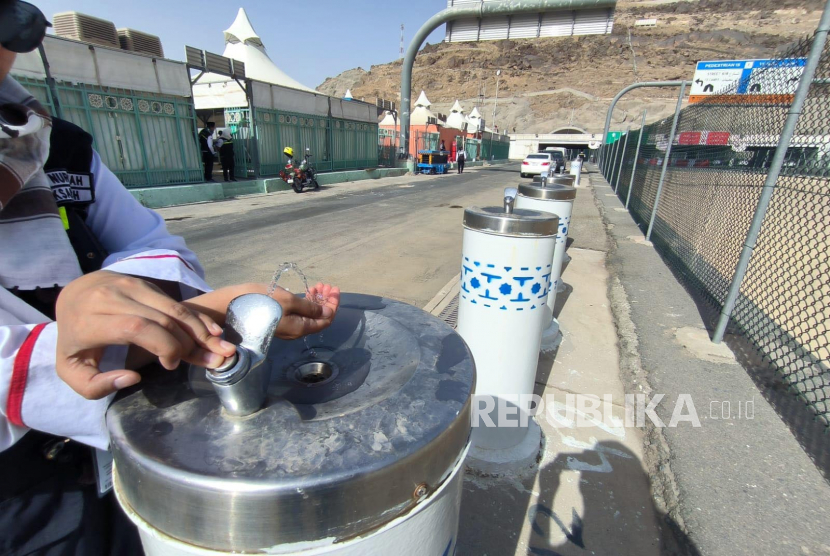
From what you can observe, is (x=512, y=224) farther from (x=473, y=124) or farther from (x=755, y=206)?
(x=473, y=124)

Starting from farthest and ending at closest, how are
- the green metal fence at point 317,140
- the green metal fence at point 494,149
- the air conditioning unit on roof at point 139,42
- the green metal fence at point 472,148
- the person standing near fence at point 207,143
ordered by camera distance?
the green metal fence at point 494,149 < the green metal fence at point 472,148 < the green metal fence at point 317,140 < the person standing near fence at point 207,143 < the air conditioning unit on roof at point 139,42

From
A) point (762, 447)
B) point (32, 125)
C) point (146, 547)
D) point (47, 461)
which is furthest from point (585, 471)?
point (32, 125)

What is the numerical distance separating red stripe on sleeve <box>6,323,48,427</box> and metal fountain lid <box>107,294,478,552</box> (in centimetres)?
14

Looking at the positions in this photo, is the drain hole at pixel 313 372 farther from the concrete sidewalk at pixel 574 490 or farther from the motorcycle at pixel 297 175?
the motorcycle at pixel 297 175

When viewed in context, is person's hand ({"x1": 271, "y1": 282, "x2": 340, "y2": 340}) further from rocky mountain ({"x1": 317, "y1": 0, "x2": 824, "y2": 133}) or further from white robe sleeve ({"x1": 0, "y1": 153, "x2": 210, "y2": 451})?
rocky mountain ({"x1": 317, "y1": 0, "x2": 824, "y2": 133})

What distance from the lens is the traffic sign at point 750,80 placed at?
3.58m

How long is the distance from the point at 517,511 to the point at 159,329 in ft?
6.11

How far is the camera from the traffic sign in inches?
141

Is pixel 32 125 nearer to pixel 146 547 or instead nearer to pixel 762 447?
pixel 146 547

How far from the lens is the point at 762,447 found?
82.5 inches

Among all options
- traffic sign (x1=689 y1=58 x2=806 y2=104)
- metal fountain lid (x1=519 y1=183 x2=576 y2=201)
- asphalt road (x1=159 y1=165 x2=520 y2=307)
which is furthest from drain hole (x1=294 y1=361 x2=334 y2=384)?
traffic sign (x1=689 y1=58 x2=806 y2=104)

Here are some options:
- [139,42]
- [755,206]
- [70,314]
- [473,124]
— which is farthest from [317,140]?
[473,124]

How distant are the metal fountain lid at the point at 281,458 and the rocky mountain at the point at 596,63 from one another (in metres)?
58.8

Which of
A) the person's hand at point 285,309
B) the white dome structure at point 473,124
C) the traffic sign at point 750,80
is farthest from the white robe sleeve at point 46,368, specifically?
the white dome structure at point 473,124
